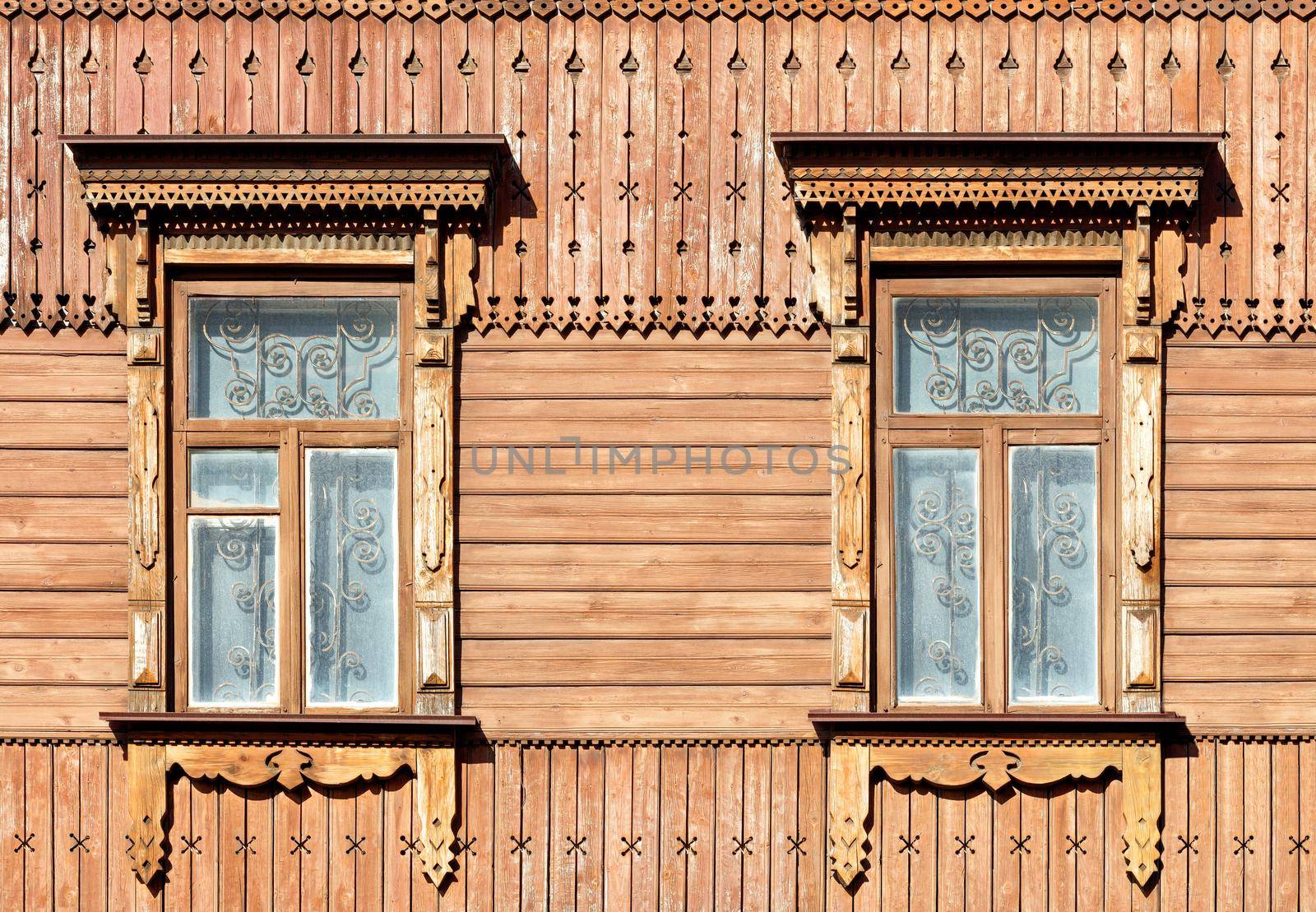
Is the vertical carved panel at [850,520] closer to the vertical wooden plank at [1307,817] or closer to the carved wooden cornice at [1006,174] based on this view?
the carved wooden cornice at [1006,174]

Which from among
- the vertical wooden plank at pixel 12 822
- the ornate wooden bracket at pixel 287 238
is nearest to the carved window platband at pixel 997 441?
the ornate wooden bracket at pixel 287 238

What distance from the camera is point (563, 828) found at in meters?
6.48

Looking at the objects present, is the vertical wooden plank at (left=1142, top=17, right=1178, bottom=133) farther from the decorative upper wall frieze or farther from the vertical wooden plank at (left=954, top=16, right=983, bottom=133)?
the vertical wooden plank at (left=954, top=16, right=983, bottom=133)

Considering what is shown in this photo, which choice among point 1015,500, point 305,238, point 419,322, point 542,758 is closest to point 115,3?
point 305,238

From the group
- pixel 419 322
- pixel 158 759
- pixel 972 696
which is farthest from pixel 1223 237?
pixel 158 759

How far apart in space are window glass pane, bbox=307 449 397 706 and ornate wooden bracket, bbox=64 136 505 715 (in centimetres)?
19

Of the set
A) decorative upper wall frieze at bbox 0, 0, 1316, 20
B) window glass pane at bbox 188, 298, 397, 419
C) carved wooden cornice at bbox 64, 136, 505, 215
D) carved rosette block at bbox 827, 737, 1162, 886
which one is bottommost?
carved rosette block at bbox 827, 737, 1162, 886

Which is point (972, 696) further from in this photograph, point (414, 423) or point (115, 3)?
point (115, 3)

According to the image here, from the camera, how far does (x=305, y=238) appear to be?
646 cm

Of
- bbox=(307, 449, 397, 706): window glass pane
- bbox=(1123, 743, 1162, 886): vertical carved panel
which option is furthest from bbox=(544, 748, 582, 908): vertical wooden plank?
bbox=(1123, 743, 1162, 886): vertical carved panel

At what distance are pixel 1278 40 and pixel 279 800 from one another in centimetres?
572

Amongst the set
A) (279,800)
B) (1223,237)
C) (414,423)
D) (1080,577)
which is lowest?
(279,800)

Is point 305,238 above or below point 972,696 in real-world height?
above

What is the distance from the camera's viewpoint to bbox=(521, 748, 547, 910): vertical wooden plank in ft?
21.2
